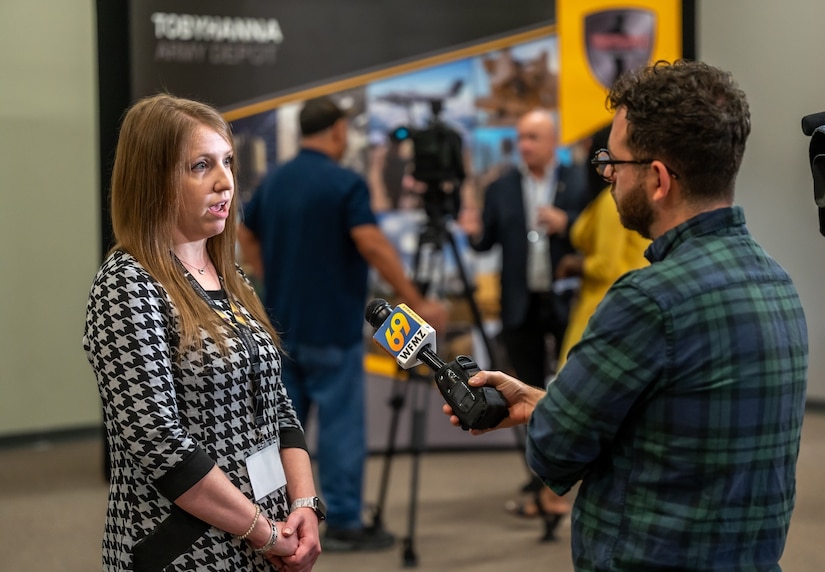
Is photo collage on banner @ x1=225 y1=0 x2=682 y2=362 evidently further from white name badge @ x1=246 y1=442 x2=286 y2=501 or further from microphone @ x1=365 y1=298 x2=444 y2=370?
microphone @ x1=365 y1=298 x2=444 y2=370

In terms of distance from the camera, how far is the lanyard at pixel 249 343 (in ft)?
5.51

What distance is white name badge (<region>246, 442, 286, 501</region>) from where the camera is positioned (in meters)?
1.67

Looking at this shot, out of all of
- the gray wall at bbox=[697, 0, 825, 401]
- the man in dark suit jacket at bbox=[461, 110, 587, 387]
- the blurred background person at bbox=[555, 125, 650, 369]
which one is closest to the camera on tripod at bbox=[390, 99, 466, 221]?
the blurred background person at bbox=[555, 125, 650, 369]

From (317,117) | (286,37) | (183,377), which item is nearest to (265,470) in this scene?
(183,377)

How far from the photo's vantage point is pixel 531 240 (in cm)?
459

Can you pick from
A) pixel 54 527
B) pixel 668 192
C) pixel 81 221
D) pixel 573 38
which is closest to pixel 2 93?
pixel 81 221

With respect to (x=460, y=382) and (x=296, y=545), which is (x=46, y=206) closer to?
(x=296, y=545)

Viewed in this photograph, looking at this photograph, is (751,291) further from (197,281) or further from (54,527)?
(54,527)

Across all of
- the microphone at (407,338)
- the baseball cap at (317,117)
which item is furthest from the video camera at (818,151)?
the baseball cap at (317,117)

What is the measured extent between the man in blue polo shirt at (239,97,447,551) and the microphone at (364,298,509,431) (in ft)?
6.71

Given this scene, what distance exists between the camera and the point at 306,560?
5.66 feet

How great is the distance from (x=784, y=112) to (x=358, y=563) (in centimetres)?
236

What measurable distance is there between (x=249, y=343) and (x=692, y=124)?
810 mm

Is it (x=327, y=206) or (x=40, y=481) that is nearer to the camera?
(x=327, y=206)
